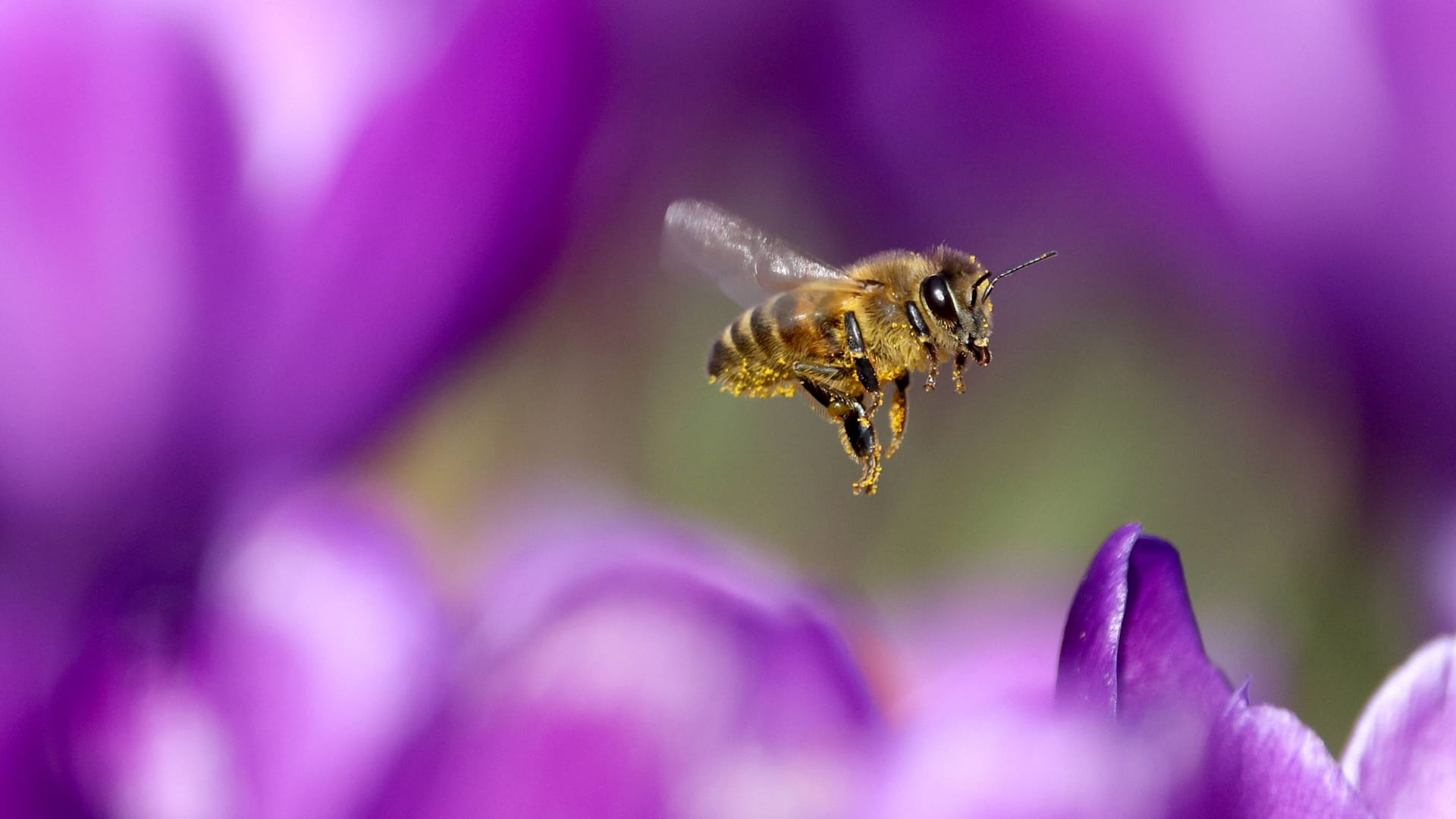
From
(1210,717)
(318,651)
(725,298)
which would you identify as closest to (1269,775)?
(1210,717)

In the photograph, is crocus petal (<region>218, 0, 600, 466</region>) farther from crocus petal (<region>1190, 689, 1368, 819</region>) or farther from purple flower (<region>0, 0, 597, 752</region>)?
crocus petal (<region>1190, 689, 1368, 819</region>)

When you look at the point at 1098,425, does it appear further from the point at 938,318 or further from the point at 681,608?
the point at 681,608

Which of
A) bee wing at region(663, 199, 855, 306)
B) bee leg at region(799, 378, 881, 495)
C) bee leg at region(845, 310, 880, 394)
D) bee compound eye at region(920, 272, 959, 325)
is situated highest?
bee wing at region(663, 199, 855, 306)

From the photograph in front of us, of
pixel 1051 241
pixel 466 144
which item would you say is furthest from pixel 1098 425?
pixel 466 144

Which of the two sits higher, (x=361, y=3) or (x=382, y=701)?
(x=361, y=3)

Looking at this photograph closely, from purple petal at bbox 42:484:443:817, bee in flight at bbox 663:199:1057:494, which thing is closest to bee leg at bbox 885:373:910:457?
bee in flight at bbox 663:199:1057:494

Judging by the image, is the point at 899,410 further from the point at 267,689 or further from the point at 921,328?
the point at 267,689

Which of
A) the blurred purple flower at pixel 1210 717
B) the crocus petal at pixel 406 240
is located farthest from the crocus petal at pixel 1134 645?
the crocus petal at pixel 406 240

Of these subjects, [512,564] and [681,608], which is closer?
[681,608]
